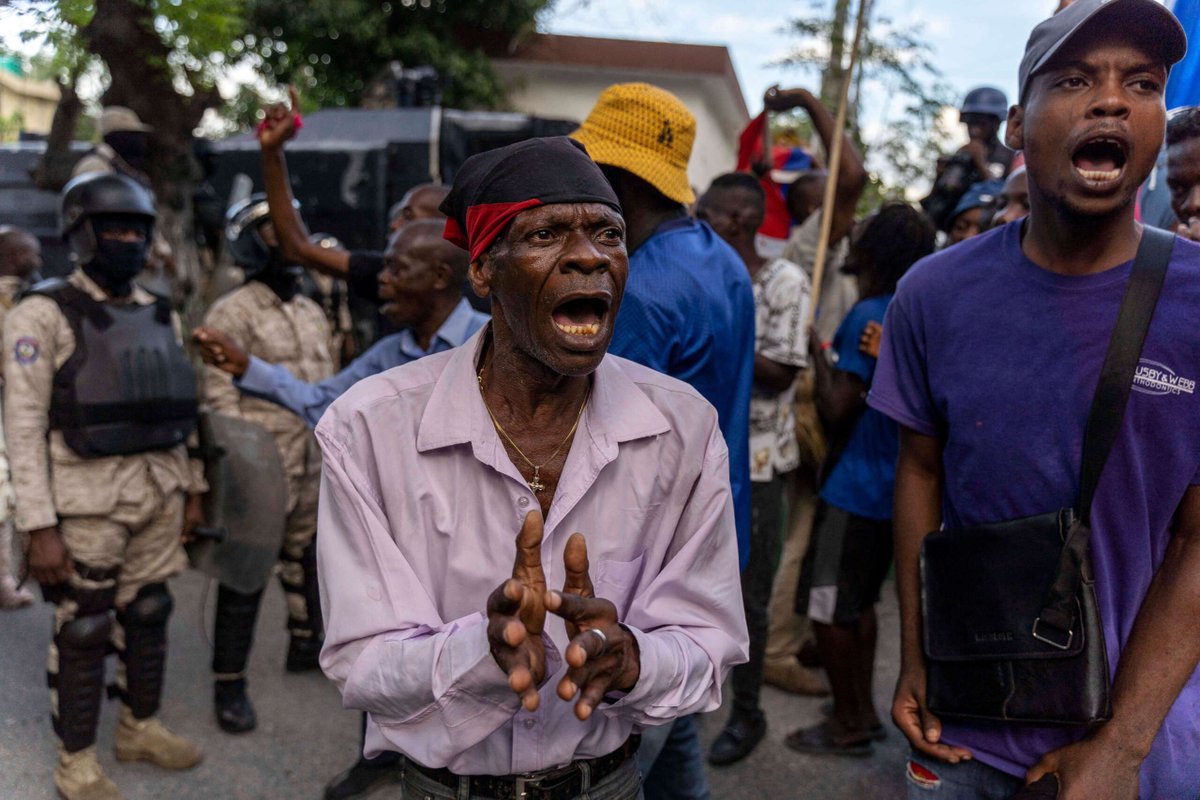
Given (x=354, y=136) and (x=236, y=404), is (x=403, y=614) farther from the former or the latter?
(x=354, y=136)

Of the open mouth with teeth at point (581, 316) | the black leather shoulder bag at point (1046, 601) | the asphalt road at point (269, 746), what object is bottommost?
the asphalt road at point (269, 746)

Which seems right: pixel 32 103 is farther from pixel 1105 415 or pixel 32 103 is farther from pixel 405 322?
pixel 1105 415

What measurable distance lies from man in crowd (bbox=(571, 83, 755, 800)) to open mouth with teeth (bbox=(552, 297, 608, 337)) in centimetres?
82

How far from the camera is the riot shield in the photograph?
426 cm

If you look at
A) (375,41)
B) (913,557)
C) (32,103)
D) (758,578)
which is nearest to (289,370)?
(758,578)

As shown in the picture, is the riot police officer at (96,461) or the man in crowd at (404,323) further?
the riot police officer at (96,461)

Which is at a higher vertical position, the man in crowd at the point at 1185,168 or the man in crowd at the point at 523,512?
the man in crowd at the point at 1185,168

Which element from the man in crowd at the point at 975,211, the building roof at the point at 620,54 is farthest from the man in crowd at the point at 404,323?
the building roof at the point at 620,54

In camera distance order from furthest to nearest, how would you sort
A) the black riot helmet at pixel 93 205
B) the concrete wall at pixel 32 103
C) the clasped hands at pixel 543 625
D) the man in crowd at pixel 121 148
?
the concrete wall at pixel 32 103 → the man in crowd at pixel 121 148 → the black riot helmet at pixel 93 205 → the clasped hands at pixel 543 625

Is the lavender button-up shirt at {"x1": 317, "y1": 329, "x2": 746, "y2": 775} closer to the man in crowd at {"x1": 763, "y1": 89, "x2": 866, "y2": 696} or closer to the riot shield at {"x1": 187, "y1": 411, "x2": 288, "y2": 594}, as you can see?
the riot shield at {"x1": 187, "y1": 411, "x2": 288, "y2": 594}

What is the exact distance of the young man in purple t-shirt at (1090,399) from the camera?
1.79m

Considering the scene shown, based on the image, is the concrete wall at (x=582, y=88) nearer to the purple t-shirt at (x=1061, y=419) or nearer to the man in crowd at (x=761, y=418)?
the man in crowd at (x=761, y=418)

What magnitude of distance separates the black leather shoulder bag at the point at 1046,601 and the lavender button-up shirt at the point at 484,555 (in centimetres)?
49

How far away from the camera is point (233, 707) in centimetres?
443
